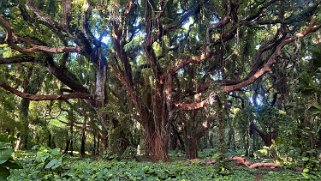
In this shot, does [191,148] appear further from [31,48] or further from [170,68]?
[31,48]

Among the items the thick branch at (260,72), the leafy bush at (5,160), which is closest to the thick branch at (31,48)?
the thick branch at (260,72)

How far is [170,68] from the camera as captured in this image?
34.1 ft

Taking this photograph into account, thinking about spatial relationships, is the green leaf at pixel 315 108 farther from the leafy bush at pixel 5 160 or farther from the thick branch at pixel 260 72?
the leafy bush at pixel 5 160

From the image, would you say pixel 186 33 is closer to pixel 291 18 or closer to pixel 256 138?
pixel 291 18

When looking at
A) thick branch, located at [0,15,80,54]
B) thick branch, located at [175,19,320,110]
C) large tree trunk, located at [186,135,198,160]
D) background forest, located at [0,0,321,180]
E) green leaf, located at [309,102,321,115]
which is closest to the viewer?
green leaf, located at [309,102,321,115]

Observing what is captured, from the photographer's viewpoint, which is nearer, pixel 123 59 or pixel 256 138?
pixel 123 59

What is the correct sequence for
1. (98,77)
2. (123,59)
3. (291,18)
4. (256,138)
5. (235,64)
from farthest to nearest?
(256,138), (235,64), (98,77), (123,59), (291,18)

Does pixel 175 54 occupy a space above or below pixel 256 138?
above

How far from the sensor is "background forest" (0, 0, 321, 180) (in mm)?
8516

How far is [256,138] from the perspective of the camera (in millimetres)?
15805

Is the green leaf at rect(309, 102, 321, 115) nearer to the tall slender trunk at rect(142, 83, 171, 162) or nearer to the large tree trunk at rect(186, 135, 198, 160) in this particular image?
the tall slender trunk at rect(142, 83, 171, 162)

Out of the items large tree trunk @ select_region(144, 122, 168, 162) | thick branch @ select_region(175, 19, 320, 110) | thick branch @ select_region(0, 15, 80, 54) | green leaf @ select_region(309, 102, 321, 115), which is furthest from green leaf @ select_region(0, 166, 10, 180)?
large tree trunk @ select_region(144, 122, 168, 162)

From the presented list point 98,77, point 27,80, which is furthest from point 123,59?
point 27,80

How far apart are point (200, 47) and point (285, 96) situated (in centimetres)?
537
